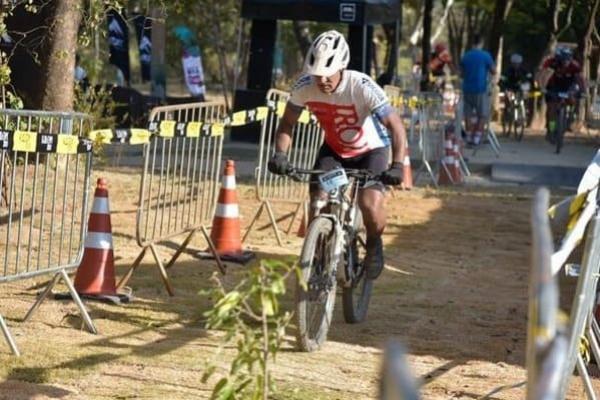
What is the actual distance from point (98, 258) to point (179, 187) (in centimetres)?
125

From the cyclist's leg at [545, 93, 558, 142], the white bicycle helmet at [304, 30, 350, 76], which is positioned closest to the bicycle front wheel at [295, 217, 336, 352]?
the white bicycle helmet at [304, 30, 350, 76]

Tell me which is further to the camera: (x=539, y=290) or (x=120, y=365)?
(x=120, y=365)

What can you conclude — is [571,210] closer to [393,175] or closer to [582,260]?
[582,260]

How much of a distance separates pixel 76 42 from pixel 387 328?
5696 millimetres

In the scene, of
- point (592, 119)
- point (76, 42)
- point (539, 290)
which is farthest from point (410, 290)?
point (539, 290)

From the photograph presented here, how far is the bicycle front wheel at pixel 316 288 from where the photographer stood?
27.0 feet

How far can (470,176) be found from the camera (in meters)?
22.1

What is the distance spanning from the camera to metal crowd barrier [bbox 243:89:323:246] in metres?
13.0

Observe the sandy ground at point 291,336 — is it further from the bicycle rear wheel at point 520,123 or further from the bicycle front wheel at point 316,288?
the bicycle rear wheel at point 520,123

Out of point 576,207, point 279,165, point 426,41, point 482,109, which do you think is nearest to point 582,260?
point 576,207

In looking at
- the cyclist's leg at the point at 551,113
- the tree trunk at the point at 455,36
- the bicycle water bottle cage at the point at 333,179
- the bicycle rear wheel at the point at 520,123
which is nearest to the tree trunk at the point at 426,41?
the bicycle rear wheel at the point at 520,123

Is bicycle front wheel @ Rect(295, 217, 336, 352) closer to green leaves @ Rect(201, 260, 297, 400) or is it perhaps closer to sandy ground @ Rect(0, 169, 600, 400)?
sandy ground @ Rect(0, 169, 600, 400)

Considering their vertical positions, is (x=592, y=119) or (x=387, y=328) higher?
(x=592, y=119)

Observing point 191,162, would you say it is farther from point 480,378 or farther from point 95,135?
point 480,378
